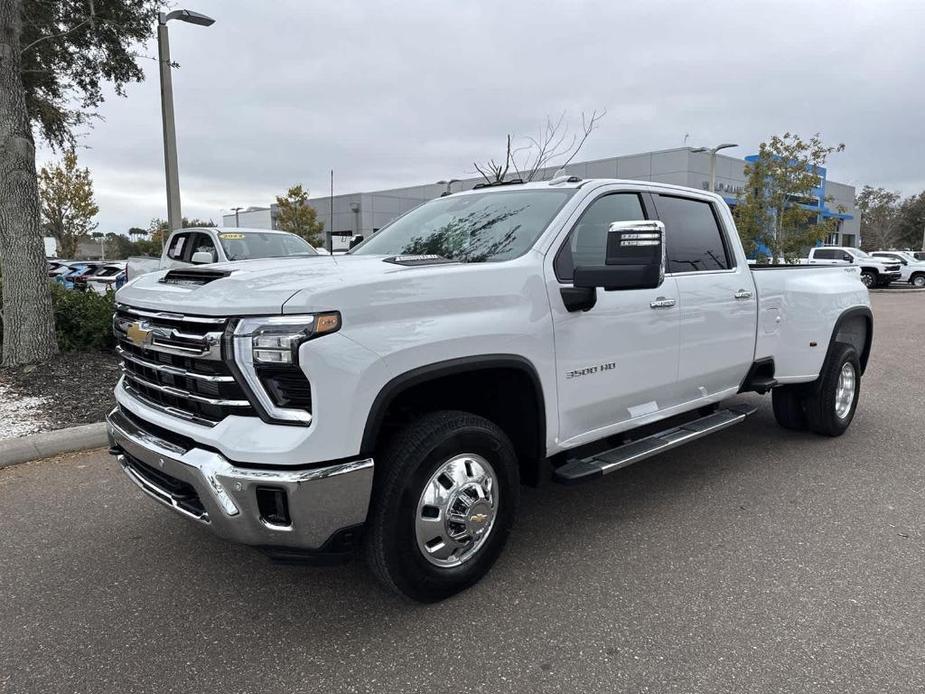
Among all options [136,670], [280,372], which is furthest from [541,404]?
[136,670]

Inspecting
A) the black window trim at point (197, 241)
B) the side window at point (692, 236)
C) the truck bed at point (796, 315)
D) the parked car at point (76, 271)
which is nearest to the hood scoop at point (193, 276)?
the side window at point (692, 236)

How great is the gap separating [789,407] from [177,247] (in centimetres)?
966

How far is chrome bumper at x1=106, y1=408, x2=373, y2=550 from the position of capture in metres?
2.43

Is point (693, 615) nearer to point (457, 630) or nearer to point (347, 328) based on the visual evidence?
point (457, 630)

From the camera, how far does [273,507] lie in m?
2.49

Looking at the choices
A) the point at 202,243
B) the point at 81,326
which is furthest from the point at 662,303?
the point at 202,243

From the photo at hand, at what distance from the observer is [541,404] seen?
320cm

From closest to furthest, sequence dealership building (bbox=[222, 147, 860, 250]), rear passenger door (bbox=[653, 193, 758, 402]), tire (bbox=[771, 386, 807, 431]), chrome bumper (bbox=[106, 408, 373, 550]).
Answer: chrome bumper (bbox=[106, 408, 373, 550]) → rear passenger door (bbox=[653, 193, 758, 402]) → tire (bbox=[771, 386, 807, 431]) → dealership building (bbox=[222, 147, 860, 250])

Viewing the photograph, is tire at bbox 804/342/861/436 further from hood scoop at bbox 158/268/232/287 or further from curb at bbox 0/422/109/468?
curb at bbox 0/422/109/468

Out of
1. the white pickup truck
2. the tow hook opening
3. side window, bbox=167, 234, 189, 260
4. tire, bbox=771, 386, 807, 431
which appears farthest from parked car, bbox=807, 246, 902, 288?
the tow hook opening

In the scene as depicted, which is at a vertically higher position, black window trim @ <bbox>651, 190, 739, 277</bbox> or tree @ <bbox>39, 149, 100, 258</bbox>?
tree @ <bbox>39, 149, 100, 258</bbox>

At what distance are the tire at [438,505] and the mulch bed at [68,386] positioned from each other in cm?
403

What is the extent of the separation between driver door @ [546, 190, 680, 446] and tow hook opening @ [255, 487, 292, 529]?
145 centimetres

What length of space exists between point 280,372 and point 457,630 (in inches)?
52.4
